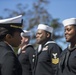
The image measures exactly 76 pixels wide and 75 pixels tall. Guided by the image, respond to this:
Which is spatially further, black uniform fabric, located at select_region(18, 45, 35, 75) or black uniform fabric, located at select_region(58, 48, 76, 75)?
black uniform fabric, located at select_region(18, 45, 35, 75)

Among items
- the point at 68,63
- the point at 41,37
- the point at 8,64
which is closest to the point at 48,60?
the point at 41,37

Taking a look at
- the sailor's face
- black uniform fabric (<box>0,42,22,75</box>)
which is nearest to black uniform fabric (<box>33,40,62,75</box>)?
the sailor's face

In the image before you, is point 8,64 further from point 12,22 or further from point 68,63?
point 68,63

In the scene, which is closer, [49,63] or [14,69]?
[14,69]

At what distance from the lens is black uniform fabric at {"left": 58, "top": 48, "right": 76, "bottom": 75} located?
5148mm

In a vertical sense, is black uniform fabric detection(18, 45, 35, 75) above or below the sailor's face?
below

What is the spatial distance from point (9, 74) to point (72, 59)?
1.64 m

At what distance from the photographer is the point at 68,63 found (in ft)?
17.1

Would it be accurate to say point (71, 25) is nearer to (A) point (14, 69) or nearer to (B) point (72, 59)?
(B) point (72, 59)

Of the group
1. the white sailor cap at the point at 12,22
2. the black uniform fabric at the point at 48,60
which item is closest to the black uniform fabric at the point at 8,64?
the white sailor cap at the point at 12,22

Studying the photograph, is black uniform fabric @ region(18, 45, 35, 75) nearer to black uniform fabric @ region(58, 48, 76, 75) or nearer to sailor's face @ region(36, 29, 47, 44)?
sailor's face @ region(36, 29, 47, 44)

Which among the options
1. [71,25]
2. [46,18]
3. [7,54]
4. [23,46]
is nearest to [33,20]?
[46,18]

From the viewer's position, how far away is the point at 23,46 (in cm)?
812

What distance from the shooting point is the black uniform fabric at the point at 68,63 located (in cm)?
515
